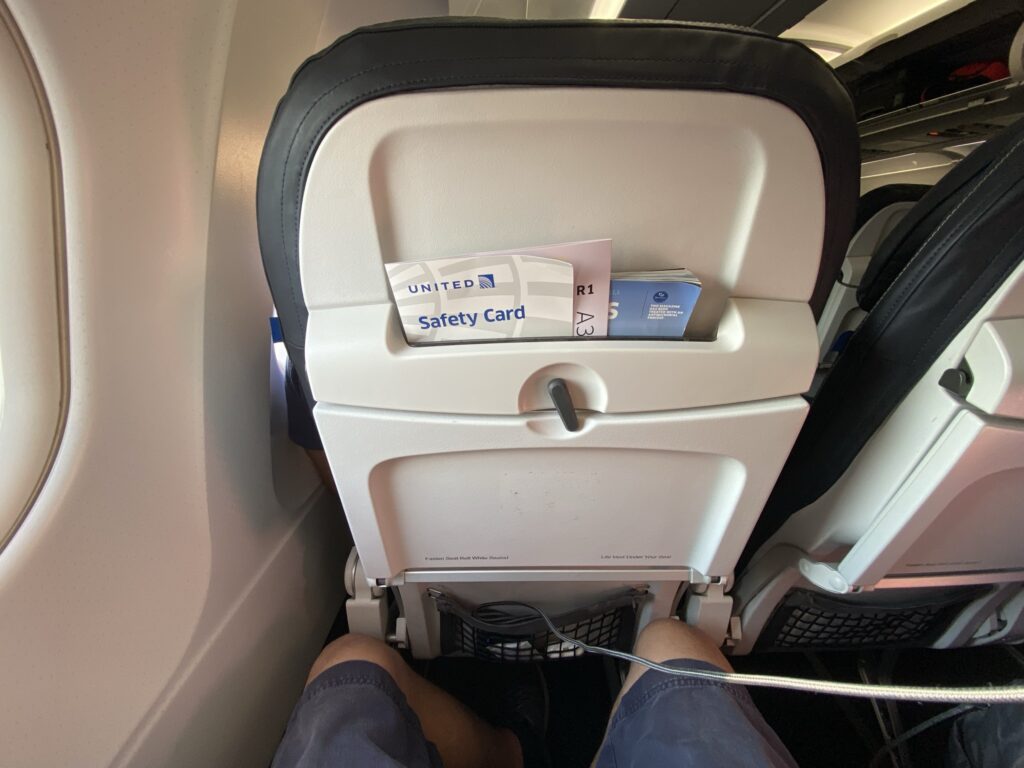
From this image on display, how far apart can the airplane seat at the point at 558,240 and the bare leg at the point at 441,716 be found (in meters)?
0.21

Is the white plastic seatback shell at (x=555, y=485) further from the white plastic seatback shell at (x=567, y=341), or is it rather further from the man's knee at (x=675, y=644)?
the man's knee at (x=675, y=644)

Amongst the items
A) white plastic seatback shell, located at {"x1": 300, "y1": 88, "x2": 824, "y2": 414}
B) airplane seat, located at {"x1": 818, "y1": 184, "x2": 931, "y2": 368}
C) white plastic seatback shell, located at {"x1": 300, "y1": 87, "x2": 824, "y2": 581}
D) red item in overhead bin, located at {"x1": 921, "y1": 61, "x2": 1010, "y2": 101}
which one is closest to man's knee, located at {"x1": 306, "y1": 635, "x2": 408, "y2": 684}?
white plastic seatback shell, located at {"x1": 300, "y1": 87, "x2": 824, "y2": 581}

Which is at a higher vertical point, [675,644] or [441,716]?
[675,644]

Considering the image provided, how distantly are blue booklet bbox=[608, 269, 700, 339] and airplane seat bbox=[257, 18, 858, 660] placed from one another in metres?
0.02

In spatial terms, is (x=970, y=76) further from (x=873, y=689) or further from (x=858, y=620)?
(x=873, y=689)

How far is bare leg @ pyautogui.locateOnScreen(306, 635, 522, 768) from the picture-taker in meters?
0.86

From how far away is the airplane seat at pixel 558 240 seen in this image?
0.47 m

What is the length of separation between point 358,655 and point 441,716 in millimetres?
256

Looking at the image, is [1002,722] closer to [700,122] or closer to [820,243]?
[820,243]

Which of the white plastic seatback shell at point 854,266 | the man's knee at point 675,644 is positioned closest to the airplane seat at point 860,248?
the white plastic seatback shell at point 854,266

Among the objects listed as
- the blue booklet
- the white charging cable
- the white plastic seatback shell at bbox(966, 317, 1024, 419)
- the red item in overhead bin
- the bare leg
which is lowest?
the bare leg

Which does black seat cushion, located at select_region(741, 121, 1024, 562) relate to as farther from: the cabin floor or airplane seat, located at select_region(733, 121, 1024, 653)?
the cabin floor

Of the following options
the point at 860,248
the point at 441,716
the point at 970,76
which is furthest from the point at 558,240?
the point at 970,76

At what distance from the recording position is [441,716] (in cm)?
96
